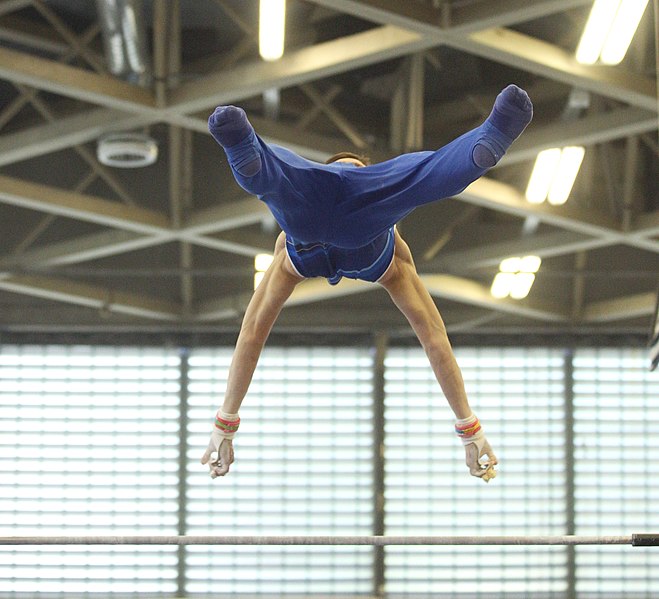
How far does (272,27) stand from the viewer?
29.1 ft

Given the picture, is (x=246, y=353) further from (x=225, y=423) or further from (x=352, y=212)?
(x=352, y=212)

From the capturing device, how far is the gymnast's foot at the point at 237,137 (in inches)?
173

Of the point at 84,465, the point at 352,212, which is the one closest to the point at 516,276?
the point at 84,465

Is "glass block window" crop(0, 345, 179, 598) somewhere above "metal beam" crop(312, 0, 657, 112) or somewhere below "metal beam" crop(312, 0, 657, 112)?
below

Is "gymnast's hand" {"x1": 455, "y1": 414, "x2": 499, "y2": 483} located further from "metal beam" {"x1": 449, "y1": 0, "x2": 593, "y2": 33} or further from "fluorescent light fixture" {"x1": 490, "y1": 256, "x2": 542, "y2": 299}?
"fluorescent light fixture" {"x1": 490, "y1": 256, "x2": 542, "y2": 299}

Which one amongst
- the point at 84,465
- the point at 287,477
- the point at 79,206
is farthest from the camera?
the point at 287,477

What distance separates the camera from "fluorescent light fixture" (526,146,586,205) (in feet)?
37.9

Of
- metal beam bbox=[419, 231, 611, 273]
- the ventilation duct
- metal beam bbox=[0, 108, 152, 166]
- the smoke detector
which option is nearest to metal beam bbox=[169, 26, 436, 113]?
the ventilation duct

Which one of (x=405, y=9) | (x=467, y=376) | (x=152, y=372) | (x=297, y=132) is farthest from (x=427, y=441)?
(x=405, y=9)

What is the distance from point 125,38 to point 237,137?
19.7ft

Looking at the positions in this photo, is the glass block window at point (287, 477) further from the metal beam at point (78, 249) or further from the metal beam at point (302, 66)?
the metal beam at point (302, 66)

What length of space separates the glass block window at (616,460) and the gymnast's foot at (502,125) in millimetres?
12907

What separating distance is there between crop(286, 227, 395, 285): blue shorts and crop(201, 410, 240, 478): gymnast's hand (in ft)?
2.50

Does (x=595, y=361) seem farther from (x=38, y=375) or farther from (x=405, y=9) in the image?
(x=405, y=9)
